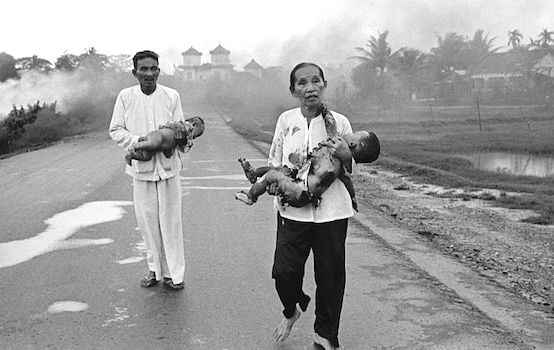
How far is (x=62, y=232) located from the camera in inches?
326

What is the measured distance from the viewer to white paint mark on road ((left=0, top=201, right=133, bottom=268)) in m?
7.16

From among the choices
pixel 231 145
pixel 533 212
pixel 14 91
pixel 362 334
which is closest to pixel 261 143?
pixel 231 145

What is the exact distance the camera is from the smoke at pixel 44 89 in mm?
40812

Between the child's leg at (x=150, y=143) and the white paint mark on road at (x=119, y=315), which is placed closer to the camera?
the white paint mark on road at (x=119, y=315)

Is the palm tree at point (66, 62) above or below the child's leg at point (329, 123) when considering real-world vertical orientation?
above

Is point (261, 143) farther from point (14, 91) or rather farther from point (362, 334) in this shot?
point (14, 91)

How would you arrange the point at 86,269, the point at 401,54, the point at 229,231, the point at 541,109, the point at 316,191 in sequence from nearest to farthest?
the point at 316,191, the point at 86,269, the point at 229,231, the point at 541,109, the point at 401,54

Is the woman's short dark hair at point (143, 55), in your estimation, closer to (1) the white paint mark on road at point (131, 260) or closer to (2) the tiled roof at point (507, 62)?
(1) the white paint mark on road at point (131, 260)

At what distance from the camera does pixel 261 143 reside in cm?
2308

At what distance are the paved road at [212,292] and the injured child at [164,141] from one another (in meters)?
1.14

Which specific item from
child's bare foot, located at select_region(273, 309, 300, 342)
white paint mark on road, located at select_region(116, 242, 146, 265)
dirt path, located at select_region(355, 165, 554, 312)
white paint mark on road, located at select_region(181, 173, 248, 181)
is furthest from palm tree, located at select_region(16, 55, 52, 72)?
child's bare foot, located at select_region(273, 309, 300, 342)

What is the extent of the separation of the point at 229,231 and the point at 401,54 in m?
53.1

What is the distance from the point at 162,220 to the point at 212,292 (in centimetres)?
71

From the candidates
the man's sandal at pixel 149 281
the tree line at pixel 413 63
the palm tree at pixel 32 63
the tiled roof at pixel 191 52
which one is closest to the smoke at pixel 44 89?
the palm tree at pixel 32 63
